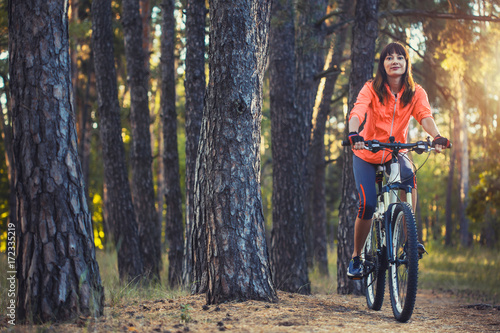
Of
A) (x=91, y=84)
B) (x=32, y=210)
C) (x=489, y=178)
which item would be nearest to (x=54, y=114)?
(x=32, y=210)

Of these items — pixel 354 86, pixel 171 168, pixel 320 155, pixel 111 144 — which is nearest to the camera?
pixel 354 86

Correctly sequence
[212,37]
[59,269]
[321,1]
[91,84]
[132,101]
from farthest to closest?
[91,84] → [321,1] → [132,101] → [212,37] → [59,269]

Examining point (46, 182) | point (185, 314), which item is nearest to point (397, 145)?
point (185, 314)

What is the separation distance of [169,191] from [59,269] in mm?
6837

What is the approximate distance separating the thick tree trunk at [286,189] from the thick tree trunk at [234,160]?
351 centimetres

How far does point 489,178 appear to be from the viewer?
49.5 feet

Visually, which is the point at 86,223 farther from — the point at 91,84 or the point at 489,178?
the point at 91,84

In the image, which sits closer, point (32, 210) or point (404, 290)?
point (32, 210)

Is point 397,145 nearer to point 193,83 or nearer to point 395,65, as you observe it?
point 395,65

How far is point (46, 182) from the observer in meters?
4.14

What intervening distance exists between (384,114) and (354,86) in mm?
2727

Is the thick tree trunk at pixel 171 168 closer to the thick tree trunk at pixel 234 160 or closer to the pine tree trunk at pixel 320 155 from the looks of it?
the pine tree trunk at pixel 320 155

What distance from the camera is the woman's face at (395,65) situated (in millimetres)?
5379

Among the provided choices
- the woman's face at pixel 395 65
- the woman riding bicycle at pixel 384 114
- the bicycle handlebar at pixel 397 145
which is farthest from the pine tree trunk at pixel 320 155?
the bicycle handlebar at pixel 397 145
